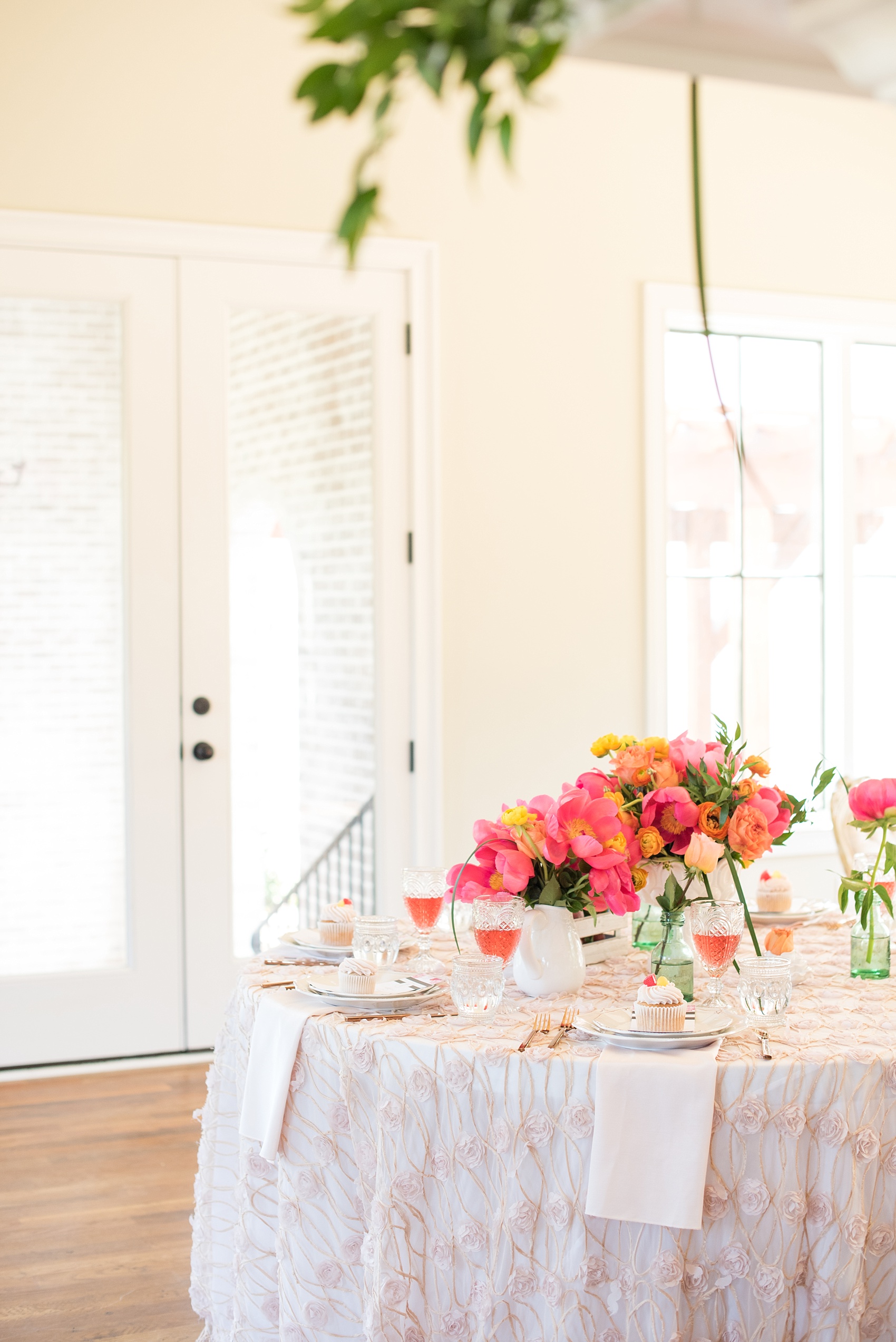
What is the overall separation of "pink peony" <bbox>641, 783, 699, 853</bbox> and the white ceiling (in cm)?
142

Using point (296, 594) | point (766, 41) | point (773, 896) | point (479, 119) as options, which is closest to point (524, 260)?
point (296, 594)

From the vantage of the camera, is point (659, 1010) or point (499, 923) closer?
point (659, 1010)

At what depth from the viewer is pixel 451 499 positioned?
4.53m

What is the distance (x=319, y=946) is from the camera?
2.31 m

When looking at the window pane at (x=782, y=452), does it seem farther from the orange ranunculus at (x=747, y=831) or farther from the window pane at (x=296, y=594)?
the orange ranunculus at (x=747, y=831)

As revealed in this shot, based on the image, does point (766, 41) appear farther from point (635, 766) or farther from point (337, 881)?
point (337, 881)

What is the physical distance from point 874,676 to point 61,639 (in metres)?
3.13

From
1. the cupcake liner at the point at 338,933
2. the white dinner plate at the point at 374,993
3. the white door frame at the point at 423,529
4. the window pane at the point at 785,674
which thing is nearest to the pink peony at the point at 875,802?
the white dinner plate at the point at 374,993

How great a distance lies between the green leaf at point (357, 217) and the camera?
0.63 metres

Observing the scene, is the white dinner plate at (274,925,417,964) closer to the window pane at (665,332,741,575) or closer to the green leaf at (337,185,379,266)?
the green leaf at (337,185,379,266)

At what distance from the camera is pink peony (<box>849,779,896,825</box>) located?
2.25 metres

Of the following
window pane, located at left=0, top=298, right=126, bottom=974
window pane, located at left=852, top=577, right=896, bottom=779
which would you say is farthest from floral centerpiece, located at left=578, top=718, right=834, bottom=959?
window pane, located at left=852, top=577, right=896, bottom=779

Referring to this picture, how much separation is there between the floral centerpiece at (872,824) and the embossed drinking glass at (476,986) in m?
0.67

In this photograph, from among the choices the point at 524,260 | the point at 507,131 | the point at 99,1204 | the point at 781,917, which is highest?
the point at 524,260
